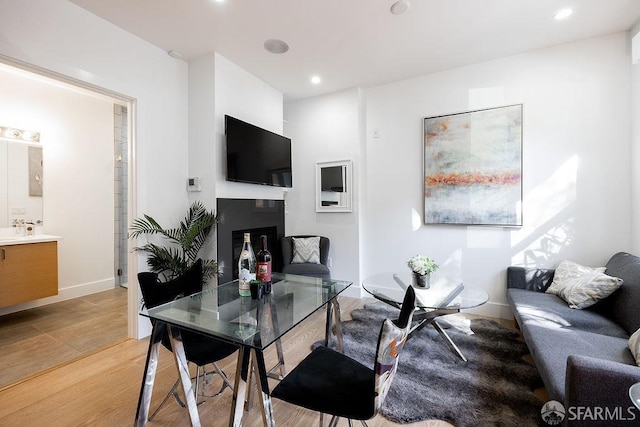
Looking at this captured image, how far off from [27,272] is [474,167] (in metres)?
5.24

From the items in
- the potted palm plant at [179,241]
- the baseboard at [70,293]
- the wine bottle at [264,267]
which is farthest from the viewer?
the baseboard at [70,293]

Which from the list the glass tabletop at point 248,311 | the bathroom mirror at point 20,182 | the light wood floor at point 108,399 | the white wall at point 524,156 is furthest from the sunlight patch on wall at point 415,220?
the bathroom mirror at point 20,182

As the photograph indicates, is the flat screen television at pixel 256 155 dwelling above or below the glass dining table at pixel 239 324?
above

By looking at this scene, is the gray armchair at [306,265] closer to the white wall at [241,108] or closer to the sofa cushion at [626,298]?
the white wall at [241,108]

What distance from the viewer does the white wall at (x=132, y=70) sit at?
2002 millimetres

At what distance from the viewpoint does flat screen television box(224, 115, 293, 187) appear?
302 centimetres

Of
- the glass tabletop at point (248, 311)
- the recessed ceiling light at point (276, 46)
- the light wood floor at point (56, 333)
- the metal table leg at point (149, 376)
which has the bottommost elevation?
the light wood floor at point (56, 333)

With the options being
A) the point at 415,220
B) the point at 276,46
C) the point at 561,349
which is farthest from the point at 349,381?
the point at 276,46

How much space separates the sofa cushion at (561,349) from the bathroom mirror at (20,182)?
5310 millimetres

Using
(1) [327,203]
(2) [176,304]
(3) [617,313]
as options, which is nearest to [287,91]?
(1) [327,203]

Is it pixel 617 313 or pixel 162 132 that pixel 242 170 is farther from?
pixel 617 313

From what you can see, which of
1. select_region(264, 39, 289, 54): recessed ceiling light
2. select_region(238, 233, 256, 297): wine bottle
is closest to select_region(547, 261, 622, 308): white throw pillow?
select_region(238, 233, 256, 297): wine bottle

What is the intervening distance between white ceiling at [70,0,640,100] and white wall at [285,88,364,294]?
76 centimetres

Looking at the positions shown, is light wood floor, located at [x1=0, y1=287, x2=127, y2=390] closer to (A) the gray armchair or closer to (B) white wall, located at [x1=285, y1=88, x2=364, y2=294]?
(A) the gray armchair
